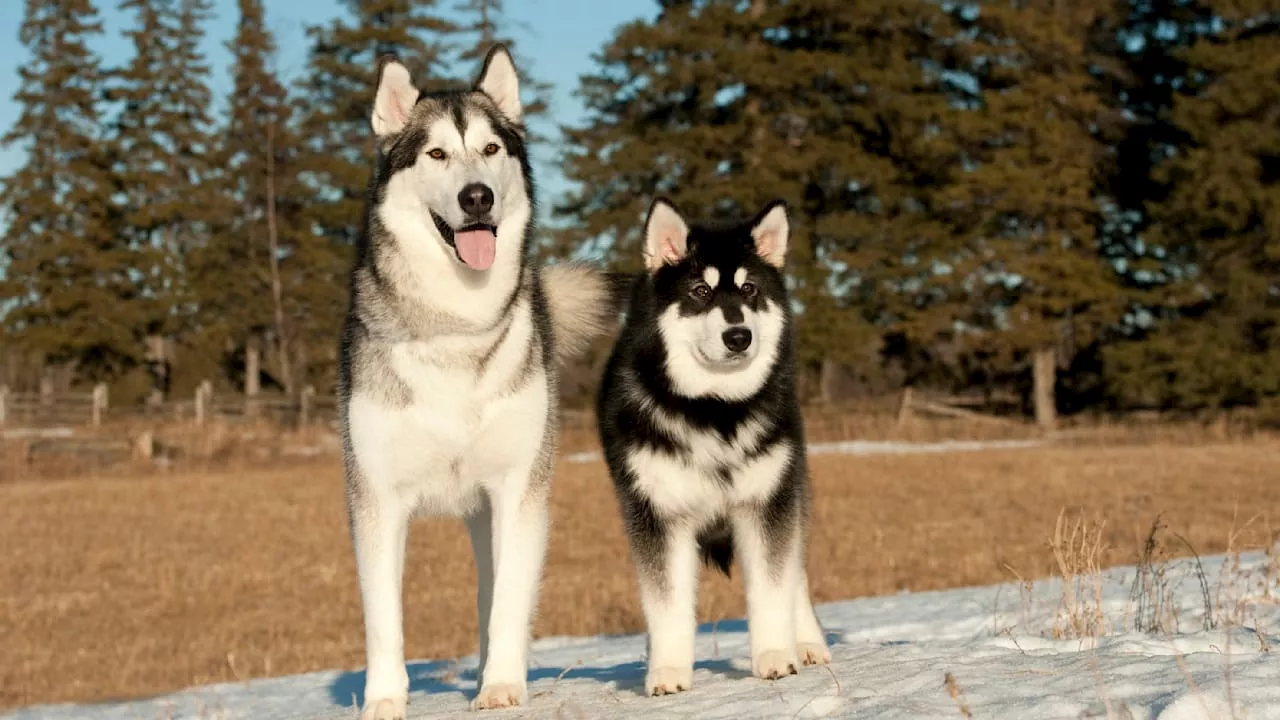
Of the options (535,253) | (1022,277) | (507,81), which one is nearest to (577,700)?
(535,253)

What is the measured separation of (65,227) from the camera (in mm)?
42812

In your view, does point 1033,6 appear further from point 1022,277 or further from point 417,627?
point 417,627

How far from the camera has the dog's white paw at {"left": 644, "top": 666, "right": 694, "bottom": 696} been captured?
492 centimetres

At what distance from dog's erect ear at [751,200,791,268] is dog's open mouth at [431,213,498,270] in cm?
132

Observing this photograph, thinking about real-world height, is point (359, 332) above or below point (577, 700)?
above

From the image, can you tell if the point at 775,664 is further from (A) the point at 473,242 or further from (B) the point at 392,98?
(B) the point at 392,98

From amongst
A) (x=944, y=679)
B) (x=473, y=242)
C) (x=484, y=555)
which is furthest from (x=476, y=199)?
(x=944, y=679)

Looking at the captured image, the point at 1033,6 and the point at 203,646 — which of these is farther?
the point at 1033,6

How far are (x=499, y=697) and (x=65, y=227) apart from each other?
42772 millimetres

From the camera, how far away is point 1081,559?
21.7 ft

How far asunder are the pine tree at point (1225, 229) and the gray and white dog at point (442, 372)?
3149 cm

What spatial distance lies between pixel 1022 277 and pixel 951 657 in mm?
31840

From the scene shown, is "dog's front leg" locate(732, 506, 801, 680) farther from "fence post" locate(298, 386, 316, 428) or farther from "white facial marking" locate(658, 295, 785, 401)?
"fence post" locate(298, 386, 316, 428)

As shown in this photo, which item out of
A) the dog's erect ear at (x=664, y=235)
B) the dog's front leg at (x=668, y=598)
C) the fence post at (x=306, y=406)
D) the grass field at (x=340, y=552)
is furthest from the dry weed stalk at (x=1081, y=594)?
the fence post at (x=306, y=406)
